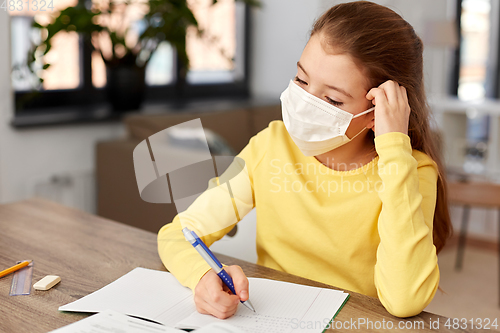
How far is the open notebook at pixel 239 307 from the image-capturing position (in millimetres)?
677

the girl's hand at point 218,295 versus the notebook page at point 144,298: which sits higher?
the girl's hand at point 218,295

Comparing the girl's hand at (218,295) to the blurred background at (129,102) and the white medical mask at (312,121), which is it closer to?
the white medical mask at (312,121)

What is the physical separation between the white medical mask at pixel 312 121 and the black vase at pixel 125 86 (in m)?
1.78

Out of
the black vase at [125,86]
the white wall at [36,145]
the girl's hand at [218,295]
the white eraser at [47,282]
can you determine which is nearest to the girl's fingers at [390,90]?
the girl's hand at [218,295]

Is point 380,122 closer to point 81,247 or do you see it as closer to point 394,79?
point 394,79

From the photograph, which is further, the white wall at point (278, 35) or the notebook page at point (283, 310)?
the white wall at point (278, 35)

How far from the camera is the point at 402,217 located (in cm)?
78

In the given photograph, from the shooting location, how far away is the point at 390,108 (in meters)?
0.84

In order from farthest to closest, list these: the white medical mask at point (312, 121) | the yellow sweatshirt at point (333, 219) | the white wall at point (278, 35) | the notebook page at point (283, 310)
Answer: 1. the white wall at point (278, 35)
2. the white medical mask at point (312, 121)
3. the yellow sweatshirt at point (333, 219)
4. the notebook page at point (283, 310)

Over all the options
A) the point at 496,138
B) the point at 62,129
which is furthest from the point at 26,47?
the point at 496,138

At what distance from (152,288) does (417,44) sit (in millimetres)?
629

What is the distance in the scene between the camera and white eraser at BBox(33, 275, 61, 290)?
2.54 feet

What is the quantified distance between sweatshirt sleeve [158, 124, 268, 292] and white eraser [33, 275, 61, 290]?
0.58 feet

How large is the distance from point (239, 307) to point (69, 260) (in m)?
0.36
